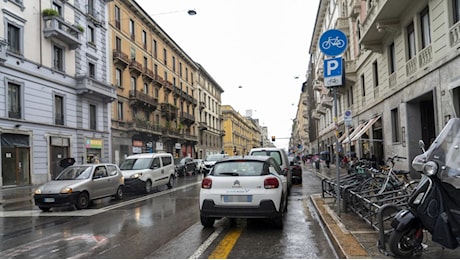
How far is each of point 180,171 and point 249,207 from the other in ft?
74.5

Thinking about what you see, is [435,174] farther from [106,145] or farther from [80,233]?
[106,145]

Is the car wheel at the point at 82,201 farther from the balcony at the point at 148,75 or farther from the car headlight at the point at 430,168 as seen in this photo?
the balcony at the point at 148,75

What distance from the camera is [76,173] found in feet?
41.0

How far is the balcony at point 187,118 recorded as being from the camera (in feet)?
176

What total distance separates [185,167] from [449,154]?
86.7 feet

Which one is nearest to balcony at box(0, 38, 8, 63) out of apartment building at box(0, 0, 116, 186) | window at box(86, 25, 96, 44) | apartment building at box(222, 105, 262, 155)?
apartment building at box(0, 0, 116, 186)

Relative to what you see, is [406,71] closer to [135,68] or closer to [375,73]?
[375,73]

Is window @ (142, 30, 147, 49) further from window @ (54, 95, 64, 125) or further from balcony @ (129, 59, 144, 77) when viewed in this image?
window @ (54, 95, 64, 125)

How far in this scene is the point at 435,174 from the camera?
4.43 metres

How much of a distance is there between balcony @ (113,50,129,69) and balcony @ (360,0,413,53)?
23246mm

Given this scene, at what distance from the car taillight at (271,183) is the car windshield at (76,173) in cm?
741

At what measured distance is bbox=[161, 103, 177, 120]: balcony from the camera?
152ft

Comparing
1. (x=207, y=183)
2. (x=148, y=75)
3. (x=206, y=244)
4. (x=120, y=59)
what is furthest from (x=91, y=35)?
(x=206, y=244)

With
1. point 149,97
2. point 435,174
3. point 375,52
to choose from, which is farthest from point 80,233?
point 149,97
